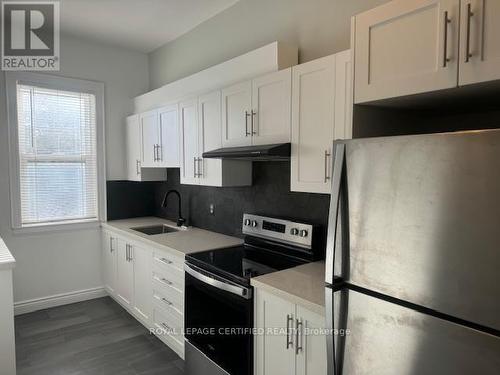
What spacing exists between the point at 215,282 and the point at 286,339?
1.84 feet

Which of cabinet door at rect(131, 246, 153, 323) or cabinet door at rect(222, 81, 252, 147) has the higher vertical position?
cabinet door at rect(222, 81, 252, 147)

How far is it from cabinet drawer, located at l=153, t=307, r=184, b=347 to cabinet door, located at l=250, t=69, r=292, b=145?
1.47 meters

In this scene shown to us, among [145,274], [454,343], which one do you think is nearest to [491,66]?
[454,343]

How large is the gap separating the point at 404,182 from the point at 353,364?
2.32ft

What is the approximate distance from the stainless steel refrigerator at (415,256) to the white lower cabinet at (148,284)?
1483mm

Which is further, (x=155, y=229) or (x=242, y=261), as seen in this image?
(x=155, y=229)

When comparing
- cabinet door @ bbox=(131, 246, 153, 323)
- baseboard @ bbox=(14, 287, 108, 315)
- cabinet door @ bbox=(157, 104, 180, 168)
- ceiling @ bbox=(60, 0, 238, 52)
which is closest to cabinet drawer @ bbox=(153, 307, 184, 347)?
cabinet door @ bbox=(131, 246, 153, 323)

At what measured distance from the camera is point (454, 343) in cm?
101

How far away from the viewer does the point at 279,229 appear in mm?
2430

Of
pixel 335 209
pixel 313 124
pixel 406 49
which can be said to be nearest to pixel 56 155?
pixel 313 124

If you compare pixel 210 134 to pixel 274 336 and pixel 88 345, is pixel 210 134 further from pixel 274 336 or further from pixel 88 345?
pixel 88 345

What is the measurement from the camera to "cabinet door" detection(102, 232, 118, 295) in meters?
3.74

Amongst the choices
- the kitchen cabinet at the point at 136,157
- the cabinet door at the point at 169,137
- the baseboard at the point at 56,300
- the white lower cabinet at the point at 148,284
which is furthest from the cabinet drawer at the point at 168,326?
the kitchen cabinet at the point at 136,157

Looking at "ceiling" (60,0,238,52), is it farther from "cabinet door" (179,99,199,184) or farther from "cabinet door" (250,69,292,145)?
"cabinet door" (250,69,292,145)
